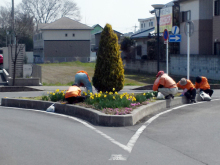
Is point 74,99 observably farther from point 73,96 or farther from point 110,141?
point 110,141

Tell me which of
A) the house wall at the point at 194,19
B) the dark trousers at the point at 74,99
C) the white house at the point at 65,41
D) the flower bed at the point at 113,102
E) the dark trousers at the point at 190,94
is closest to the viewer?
the flower bed at the point at 113,102

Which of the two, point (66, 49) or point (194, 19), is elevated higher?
point (194, 19)

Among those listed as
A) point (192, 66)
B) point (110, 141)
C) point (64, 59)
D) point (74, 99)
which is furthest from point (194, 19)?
point (64, 59)

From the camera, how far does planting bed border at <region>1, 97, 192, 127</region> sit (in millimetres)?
10070

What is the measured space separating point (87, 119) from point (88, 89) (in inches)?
128

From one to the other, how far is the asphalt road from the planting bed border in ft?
1.00

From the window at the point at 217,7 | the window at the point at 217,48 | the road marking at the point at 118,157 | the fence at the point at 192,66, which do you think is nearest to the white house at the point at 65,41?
the fence at the point at 192,66

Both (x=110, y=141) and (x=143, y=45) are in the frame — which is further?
(x=143, y=45)

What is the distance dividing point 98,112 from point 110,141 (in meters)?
2.62

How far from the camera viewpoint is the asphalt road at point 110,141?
6711 mm

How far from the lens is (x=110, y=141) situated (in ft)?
26.8

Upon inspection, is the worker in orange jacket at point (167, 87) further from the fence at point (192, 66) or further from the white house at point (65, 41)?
the white house at point (65, 41)

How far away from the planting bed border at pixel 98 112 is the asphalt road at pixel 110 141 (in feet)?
1.00

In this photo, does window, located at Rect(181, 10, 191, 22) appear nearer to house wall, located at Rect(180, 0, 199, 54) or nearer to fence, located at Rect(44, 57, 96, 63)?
house wall, located at Rect(180, 0, 199, 54)
